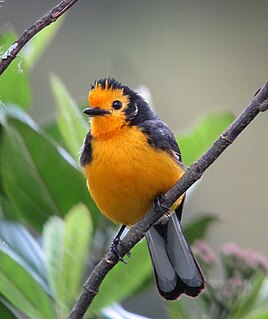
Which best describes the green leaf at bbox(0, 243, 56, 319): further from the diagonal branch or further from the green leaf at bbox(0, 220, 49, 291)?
the diagonal branch

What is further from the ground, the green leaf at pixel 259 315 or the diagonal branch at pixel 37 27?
the diagonal branch at pixel 37 27

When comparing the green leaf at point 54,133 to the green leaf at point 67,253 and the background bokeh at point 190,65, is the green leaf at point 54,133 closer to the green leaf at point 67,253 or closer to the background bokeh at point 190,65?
the green leaf at point 67,253

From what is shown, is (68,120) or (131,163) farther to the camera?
(68,120)

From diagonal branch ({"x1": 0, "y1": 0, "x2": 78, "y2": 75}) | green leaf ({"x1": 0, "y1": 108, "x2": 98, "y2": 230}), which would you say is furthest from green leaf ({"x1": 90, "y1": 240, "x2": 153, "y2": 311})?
diagonal branch ({"x1": 0, "y1": 0, "x2": 78, "y2": 75})

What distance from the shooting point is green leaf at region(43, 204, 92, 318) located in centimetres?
272

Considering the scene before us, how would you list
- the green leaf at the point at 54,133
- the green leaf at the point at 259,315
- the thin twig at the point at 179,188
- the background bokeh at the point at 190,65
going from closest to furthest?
the thin twig at the point at 179,188
the green leaf at the point at 259,315
the green leaf at the point at 54,133
the background bokeh at the point at 190,65

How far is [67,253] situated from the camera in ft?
9.06

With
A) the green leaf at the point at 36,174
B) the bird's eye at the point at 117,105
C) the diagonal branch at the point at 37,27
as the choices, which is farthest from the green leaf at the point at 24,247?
the diagonal branch at the point at 37,27

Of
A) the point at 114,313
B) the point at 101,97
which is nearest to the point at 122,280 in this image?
the point at 114,313

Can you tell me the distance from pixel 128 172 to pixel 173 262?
450 millimetres

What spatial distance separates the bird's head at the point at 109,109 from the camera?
2.75 m

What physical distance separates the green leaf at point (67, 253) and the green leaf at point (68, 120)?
37 centimetres

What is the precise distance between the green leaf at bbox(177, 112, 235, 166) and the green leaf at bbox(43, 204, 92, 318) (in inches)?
21.8

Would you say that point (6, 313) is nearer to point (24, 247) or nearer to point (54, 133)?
point (24, 247)
